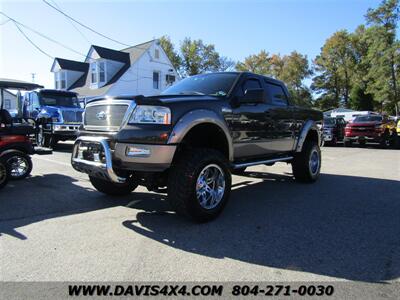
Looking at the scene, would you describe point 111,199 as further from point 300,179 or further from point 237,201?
point 300,179

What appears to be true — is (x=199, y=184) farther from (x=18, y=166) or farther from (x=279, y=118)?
(x=18, y=166)

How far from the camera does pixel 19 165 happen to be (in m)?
7.36

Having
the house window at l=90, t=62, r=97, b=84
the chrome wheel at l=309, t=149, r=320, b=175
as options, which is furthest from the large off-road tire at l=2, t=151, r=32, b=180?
the house window at l=90, t=62, r=97, b=84

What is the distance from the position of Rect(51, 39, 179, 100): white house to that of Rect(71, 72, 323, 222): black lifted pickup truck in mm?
22241

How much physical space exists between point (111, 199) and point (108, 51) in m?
25.8

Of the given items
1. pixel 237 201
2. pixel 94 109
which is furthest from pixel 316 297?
pixel 94 109

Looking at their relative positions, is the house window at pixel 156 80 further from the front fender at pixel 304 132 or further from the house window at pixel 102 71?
the front fender at pixel 304 132

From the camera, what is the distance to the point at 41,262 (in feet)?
10.8

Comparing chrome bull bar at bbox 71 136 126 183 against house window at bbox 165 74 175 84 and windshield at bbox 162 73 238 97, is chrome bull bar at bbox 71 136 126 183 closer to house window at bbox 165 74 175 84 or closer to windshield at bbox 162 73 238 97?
windshield at bbox 162 73 238 97

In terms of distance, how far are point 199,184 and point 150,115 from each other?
1.03 m

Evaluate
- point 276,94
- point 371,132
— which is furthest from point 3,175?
point 371,132

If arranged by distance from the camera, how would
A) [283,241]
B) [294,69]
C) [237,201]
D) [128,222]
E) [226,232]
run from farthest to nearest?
[294,69] → [237,201] → [128,222] → [226,232] → [283,241]

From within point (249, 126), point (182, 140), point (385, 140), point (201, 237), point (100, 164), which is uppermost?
point (249, 126)

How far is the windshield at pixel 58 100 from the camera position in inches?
570
